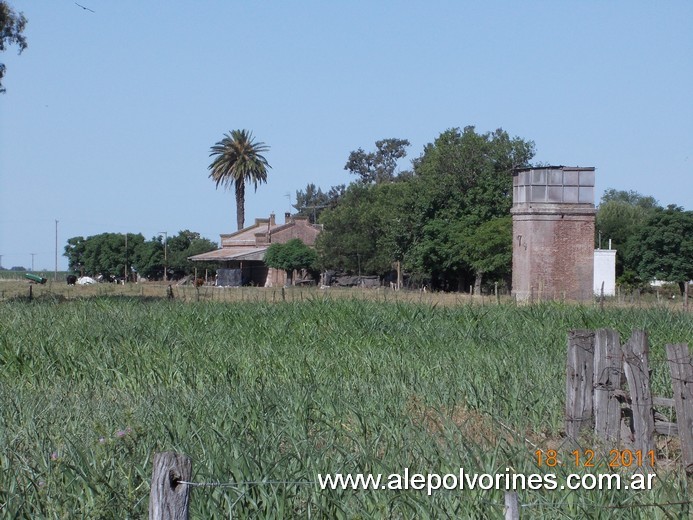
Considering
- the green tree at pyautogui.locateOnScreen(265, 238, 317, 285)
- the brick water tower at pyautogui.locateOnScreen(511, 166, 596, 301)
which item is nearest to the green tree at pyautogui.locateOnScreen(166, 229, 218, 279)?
the green tree at pyautogui.locateOnScreen(265, 238, 317, 285)

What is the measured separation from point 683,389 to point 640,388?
440mm

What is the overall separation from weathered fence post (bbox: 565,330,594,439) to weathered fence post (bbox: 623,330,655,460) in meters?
0.46

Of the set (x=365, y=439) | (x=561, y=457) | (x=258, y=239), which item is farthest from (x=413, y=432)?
(x=258, y=239)

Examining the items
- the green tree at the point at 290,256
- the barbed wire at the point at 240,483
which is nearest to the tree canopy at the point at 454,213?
the green tree at the point at 290,256

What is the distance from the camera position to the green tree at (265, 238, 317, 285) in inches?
2908

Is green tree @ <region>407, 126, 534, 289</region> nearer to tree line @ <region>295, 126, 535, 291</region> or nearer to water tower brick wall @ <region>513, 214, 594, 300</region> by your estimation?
tree line @ <region>295, 126, 535, 291</region>

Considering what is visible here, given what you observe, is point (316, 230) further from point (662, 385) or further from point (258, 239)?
point (662, 385)

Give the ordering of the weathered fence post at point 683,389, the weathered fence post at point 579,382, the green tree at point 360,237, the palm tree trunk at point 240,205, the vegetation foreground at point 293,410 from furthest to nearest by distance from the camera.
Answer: the palm tree trunk at point 240,205 < the green tree at point 360,237 < the weathered fence post at point 579,382 < the weathered fence post at point 683,389 < the vegetation foreground at point 293,410

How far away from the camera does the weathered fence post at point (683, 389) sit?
24.0ft

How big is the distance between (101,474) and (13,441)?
1.30 m

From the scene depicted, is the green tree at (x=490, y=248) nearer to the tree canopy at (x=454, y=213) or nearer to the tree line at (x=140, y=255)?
the tree canopy at (x=454, y=213)

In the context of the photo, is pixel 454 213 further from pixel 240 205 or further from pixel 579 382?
pixel 579 382

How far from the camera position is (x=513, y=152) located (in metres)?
64.4

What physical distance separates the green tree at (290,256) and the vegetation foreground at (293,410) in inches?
2180
